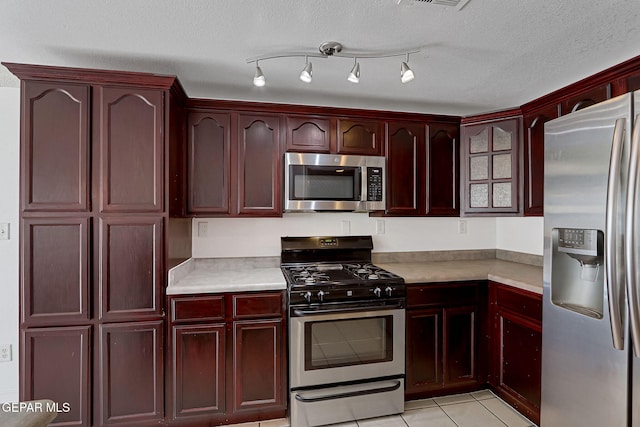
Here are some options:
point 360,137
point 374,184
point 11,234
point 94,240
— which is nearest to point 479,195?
point 374,184


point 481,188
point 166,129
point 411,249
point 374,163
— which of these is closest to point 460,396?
point 411,249

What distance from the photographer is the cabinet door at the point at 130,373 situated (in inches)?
80.1

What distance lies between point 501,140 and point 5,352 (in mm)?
4139

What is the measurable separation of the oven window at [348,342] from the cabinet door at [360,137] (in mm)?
1328

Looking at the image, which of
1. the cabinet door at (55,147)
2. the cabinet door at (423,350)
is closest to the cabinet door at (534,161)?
the cabinet door at (423,350)

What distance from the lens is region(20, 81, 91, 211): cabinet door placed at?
1957mm

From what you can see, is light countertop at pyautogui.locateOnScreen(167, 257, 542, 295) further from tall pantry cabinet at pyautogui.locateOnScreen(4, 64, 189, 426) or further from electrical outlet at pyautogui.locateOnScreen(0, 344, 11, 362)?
electrical outlet at pyautogui.locateOnScreen(0, 344, 11, 362)

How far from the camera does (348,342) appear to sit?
7.58ft

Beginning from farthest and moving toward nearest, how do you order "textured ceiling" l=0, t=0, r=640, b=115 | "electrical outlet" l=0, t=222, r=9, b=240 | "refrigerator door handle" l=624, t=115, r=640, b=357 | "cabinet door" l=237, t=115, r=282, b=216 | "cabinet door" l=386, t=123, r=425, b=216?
"cabinet door" l=386, t=123, r=425, b=216 < "cabinet door" l=237, t=115, r=282, b=216 < "electrical outlet" l=0, t=222, r=9, b=240 < "textured ceiling" l=0, t=0, r=640, b=115 < "refrigerator door handle" l=624, t=115, r=640, b=357

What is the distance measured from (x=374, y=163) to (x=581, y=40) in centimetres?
144

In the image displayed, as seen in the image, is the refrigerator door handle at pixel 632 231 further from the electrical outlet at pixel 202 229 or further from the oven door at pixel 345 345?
the electrical outlet at pixel 202 229

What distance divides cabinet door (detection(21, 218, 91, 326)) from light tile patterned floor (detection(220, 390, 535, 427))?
1.31m

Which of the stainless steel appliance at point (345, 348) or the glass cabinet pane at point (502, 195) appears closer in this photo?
the stainless steel appliance at point (345, 348)

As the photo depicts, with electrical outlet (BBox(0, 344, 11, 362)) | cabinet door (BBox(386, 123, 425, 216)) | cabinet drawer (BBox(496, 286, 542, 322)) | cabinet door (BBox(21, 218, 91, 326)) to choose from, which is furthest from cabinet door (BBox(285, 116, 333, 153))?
electrical outlet (BBox(0, 344, 11, 362))
